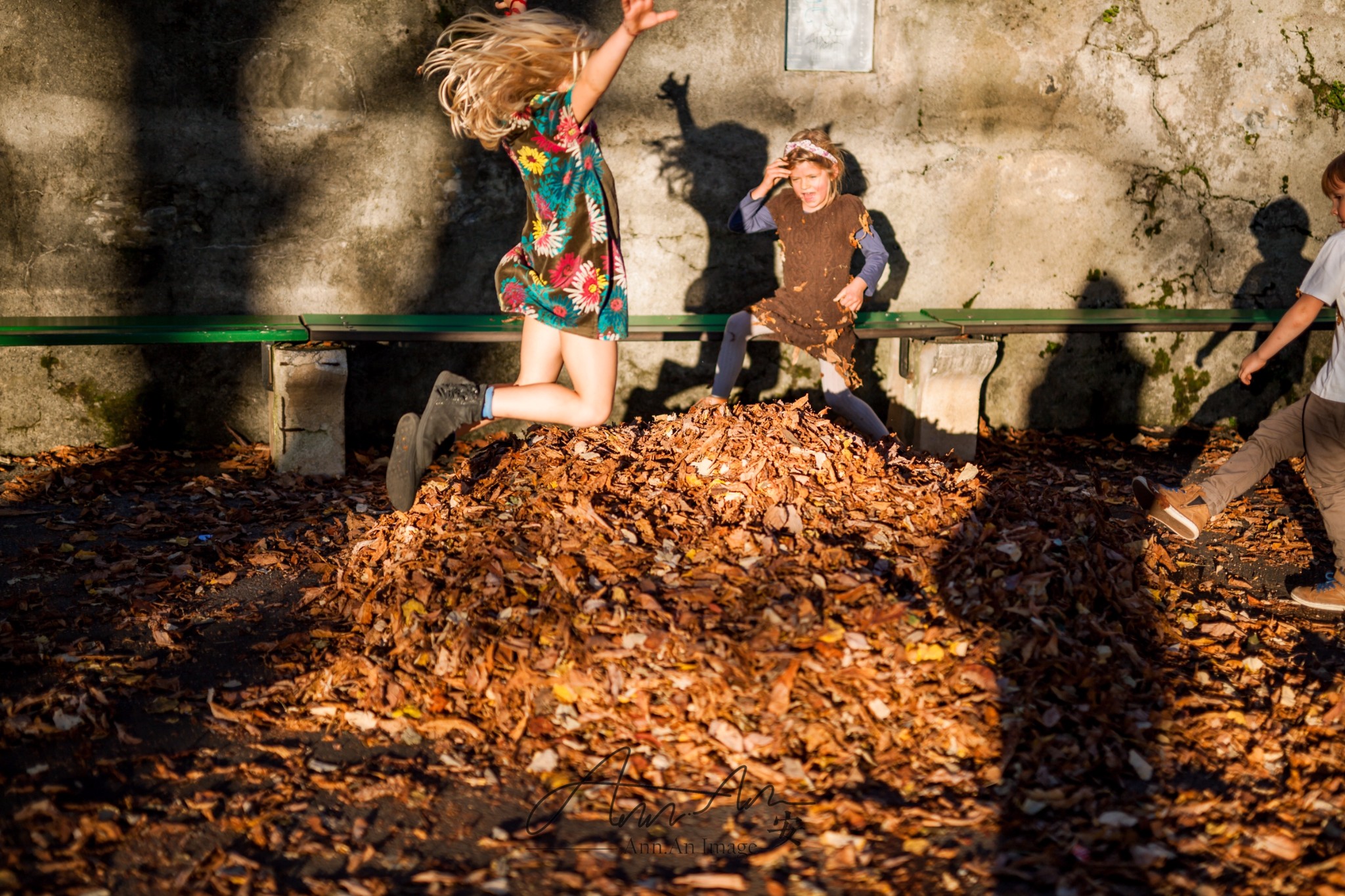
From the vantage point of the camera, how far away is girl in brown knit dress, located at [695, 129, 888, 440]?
221 inches

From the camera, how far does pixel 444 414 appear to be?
4.26m

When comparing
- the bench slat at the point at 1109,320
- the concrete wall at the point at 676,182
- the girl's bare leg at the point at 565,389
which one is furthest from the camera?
the bench slat at the point at 1109,320

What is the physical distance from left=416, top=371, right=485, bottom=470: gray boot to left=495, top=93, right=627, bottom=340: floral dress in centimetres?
40

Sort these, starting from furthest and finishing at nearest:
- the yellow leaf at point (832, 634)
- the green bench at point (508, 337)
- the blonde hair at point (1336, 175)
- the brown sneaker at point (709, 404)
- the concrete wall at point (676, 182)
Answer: the concrete wall at point (676, 182) → the green bench at point (508, 337) → the brown sneaker at point (709, 404) → the blonde hair at point (1336, 175) → the yellow leaf at point (832, 634)

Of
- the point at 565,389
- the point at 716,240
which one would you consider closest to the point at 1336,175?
the point at 565,389

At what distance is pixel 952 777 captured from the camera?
298 centimetres

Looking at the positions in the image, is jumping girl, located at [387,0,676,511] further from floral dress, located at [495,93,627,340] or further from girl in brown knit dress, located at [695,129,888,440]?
girl in brown knit dress, located at [695,129,888,440]

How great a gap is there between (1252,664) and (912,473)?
1.43 meters

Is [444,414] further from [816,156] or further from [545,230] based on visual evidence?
[816,156]

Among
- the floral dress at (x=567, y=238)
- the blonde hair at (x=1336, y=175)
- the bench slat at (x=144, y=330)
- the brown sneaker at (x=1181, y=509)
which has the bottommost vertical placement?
the brown sneaker at (x=1181, y=509)

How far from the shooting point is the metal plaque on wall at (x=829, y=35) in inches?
249

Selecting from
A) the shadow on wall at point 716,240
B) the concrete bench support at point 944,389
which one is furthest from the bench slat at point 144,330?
the concrete bench support at point 944,389

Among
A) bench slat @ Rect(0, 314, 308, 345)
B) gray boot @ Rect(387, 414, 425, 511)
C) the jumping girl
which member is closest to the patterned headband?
the jumping girl

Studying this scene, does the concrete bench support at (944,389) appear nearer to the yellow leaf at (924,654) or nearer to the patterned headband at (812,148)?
the patterned headband at (812,148)
